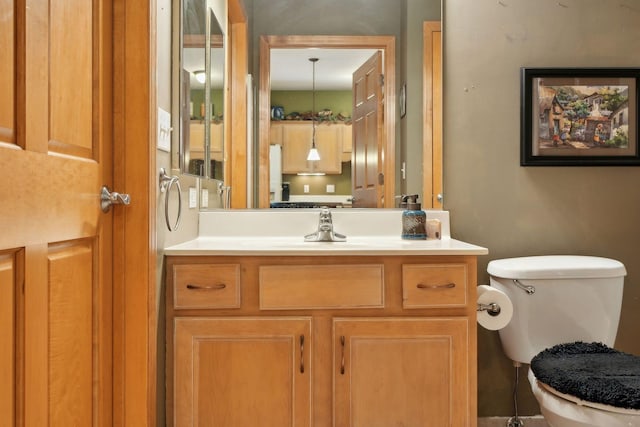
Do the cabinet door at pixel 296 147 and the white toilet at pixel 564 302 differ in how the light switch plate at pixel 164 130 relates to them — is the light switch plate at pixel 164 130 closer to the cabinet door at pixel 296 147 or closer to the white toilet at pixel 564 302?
the cabinet door at pixel 296 147

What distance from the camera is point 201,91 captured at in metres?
2.04

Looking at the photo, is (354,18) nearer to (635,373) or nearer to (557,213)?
(557,213)

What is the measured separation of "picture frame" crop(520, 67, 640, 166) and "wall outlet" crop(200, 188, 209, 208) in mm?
1301

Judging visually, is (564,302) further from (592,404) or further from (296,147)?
(296,147)

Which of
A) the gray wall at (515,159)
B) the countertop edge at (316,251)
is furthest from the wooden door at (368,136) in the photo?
the countertop edge at (316,251)

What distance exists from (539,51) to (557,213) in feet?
2.21

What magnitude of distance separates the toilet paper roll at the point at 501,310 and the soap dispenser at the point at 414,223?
0.35 m

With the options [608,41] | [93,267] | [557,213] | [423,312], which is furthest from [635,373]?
[93,267]

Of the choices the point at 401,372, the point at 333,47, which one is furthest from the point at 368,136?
the point at 401,372

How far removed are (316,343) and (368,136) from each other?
0.90 meters

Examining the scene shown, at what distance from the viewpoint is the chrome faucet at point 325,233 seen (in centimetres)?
206

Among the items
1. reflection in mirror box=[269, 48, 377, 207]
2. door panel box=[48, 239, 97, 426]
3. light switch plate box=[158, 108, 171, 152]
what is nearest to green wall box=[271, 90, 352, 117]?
reflection in mirror box=[269, 48, 377, 207]

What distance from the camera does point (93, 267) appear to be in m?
1.43

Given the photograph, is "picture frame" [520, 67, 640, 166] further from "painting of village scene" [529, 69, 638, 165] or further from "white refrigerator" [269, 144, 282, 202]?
"white refrigerator" [269, 144, 282, 202]
